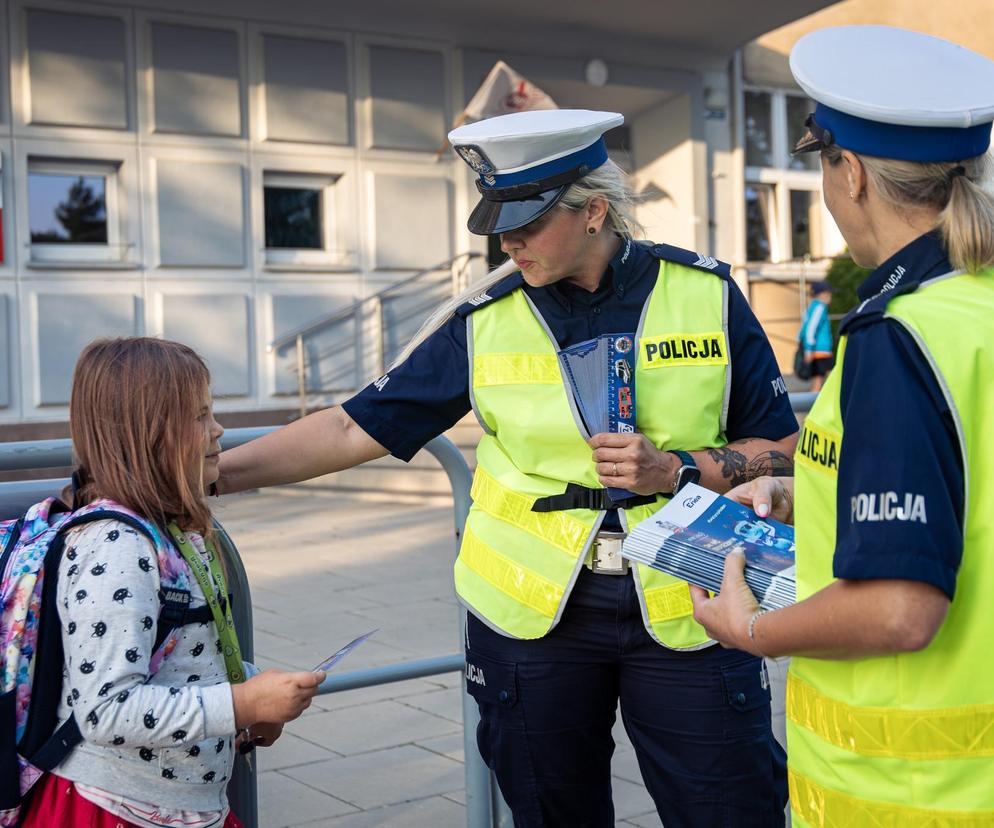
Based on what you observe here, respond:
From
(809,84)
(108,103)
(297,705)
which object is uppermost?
(108,103)

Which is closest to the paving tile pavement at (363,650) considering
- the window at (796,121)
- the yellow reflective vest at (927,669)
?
the yellow reflective vest at (927,669)

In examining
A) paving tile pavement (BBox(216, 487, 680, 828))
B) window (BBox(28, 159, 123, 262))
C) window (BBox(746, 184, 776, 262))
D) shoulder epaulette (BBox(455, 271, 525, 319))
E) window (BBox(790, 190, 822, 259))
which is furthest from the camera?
window (BBox(790, 190, 822, 259))

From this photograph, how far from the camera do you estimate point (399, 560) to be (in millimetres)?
8125

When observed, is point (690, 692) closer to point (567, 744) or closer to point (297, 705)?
point (567, 744)

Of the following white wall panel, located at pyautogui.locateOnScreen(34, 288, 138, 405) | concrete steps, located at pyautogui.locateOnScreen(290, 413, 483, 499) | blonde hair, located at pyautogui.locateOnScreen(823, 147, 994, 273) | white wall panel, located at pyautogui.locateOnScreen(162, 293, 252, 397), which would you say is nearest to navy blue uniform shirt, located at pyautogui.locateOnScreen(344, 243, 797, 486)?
blonde hair, located at pyautogui.locateOnScreen(823, 147, 994, 273)

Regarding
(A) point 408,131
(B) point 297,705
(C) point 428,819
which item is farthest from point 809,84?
(A) point 408,131

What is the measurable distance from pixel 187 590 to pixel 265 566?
6.06m

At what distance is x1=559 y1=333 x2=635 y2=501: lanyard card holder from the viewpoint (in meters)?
2.34

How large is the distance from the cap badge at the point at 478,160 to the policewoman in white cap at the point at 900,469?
0.82 meters

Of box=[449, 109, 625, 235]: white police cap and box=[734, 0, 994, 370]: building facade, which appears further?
box=[734, 0, 994, 370]: building facade

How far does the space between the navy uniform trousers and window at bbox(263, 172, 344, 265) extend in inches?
401

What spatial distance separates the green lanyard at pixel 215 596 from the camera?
78.4 inches

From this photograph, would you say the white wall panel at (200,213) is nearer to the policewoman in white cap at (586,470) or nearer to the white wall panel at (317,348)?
the white wall panel at (317,348)

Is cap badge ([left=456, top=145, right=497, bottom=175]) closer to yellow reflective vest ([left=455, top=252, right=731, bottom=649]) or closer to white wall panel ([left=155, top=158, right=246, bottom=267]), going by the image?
yellow reflective vest ([left=455, top=252, right=731, bottom=649])
